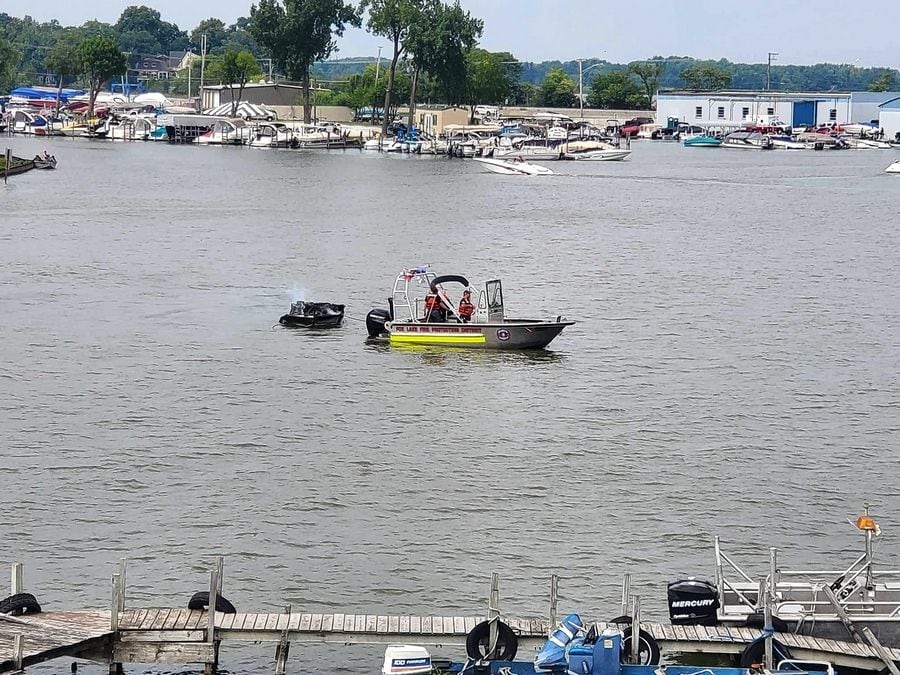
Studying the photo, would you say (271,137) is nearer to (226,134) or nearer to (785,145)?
(226,134)

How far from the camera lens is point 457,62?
527ft

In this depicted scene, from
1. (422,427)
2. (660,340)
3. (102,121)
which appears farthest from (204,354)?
(102,121)

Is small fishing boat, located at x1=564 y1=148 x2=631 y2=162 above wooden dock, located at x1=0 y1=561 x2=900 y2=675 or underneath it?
above

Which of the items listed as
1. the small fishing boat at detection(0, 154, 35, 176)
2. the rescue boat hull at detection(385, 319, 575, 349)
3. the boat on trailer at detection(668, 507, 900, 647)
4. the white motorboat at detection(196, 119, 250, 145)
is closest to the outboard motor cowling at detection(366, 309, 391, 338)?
the rescue boat hull at detection(385, 319, 575, 349)

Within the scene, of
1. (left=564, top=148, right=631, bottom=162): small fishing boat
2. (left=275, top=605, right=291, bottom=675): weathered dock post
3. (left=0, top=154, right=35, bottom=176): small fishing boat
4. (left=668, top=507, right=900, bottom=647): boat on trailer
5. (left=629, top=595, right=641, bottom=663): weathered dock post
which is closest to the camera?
(left=629, top=595, right=641, bottom=663): weathered dock post

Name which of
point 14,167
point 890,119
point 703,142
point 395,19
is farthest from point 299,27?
point 890,119

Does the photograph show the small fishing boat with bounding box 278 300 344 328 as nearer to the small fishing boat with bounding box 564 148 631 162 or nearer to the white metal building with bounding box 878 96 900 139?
the small fishing boat with bounding box 564 148 631 162

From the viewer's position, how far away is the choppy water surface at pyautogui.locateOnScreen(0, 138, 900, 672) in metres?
25.2

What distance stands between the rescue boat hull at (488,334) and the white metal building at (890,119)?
164 m

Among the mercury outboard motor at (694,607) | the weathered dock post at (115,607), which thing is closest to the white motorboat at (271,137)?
the weathered dock post at (115,607)

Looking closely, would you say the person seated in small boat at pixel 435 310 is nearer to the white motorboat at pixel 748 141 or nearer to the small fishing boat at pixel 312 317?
the small fishing boat at pixel 312 317

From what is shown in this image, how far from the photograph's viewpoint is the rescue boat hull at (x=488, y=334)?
41.3 metres

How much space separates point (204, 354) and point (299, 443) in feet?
34.9

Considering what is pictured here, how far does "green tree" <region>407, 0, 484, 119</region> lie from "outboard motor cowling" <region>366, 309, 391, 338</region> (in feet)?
387
